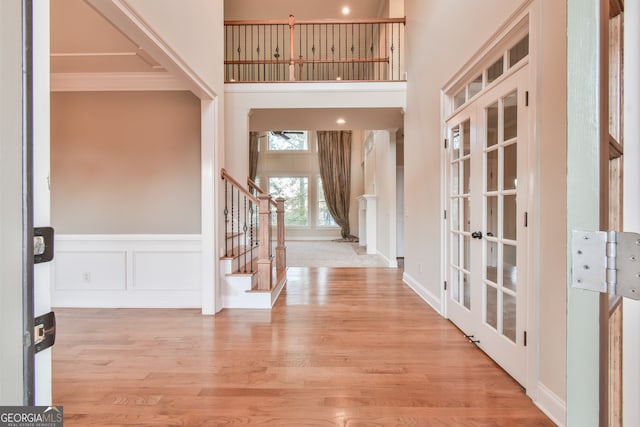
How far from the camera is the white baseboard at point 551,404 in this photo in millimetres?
1603

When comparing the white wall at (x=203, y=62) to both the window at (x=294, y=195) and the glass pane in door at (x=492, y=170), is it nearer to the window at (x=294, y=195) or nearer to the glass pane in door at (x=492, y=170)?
the glass pane in door at (x=492, y=170)

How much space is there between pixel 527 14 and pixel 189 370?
316 centimetres

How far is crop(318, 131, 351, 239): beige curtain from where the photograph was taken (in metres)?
10.2

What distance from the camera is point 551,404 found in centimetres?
167

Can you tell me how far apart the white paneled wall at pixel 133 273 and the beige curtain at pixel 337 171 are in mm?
6980

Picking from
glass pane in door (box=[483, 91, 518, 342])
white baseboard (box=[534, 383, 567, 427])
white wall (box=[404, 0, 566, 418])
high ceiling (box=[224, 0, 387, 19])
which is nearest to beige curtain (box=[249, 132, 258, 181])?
high ceiling (box=[224, 0, 387, 19])

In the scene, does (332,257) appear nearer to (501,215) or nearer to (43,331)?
(501,215)

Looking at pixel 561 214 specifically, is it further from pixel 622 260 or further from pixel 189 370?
pixel 189 370

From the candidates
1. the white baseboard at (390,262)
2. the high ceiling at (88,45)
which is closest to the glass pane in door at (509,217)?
the high ceiling at (88,45)

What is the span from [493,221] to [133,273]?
3684mm

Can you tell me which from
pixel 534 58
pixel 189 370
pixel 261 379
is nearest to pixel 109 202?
pixel 189 370

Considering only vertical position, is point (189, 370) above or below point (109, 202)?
below

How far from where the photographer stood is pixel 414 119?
4.16 metres
